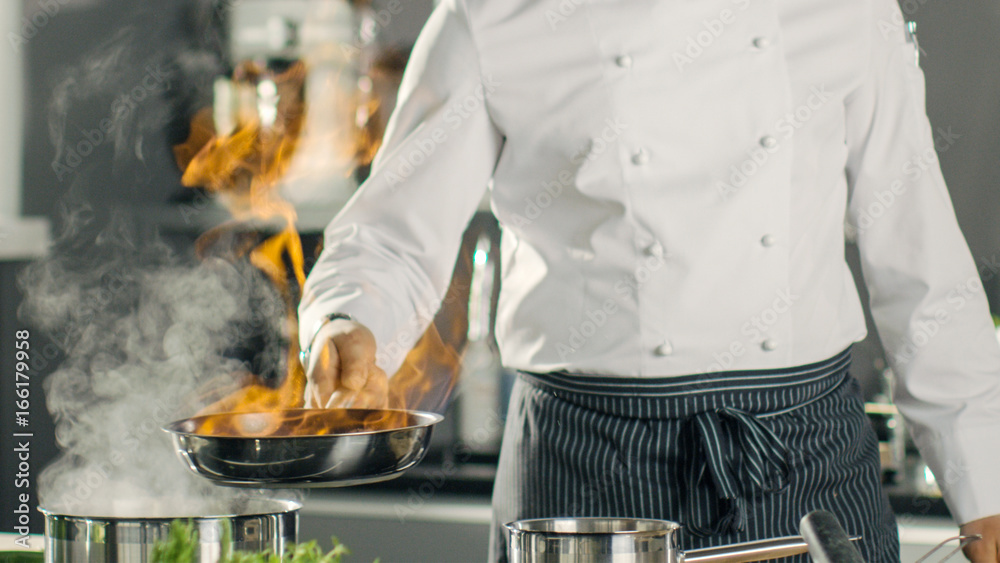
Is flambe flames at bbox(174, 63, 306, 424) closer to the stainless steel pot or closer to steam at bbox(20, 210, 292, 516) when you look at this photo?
steam at bbox(20, 210, 292, 516)

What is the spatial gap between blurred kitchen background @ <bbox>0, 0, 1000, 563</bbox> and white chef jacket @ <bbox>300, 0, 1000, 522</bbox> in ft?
2.95

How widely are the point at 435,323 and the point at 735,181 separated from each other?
51.7 inches

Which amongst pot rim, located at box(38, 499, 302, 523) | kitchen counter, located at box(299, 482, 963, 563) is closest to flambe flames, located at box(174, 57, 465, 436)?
kitchen counter, located at box(299, 482, 963, 563)

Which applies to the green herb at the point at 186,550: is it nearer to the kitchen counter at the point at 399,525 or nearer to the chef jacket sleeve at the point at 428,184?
the chef jacket sleeve at the point at 428,184

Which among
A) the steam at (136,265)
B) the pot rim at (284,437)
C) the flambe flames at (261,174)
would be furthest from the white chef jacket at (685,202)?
the steam at (136,265)

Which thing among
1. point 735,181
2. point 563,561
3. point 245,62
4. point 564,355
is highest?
point 245,62

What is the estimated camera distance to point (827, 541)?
→ 0.53m

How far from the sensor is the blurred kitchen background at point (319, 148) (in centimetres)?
189

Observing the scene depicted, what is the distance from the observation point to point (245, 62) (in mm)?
2281

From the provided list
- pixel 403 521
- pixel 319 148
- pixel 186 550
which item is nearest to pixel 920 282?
pixel 186 550

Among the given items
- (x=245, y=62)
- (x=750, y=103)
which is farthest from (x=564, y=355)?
(x=245, y=62)

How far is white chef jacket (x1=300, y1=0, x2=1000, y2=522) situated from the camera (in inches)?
39.9

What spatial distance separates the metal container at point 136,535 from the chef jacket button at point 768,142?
65 cm

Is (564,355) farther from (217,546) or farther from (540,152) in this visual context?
(217,546)
